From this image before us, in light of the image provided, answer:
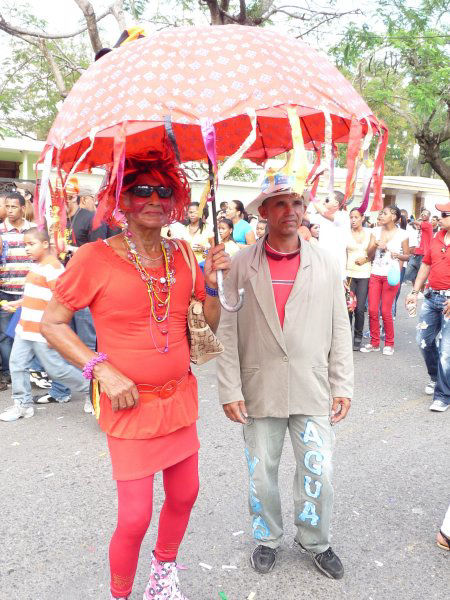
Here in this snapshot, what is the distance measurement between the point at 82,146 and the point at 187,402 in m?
1.15

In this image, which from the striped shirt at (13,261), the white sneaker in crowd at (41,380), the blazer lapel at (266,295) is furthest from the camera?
the white sneaker in crowd at (41,380)

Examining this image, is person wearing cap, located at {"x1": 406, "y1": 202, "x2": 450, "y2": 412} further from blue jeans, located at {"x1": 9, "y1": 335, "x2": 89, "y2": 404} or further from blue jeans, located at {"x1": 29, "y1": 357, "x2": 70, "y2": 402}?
blue jeans, located at {"x1": 29, "y1": 357, "x2": 70, "y2": 402}

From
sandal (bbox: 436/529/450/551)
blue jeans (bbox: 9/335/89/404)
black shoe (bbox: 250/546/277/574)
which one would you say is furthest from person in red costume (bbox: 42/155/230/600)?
blue jeans (bbox: 9/335/89/404)

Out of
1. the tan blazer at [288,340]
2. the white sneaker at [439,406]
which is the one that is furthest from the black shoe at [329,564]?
the white sneaker at [439,406]

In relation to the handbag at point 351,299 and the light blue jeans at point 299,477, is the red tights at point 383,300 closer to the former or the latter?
the handbag at point 351,299

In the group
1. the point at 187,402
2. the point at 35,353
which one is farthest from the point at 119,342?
the point at 35,353

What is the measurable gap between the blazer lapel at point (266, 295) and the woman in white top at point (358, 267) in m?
5.23

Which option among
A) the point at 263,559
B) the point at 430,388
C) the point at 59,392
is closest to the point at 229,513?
the point at 263,559

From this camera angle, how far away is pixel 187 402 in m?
2.49

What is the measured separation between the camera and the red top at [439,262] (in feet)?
18.2

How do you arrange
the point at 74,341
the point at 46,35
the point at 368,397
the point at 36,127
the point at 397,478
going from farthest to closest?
1. the point at 36,127
2. the point at 46,35
3. the point at 368,397
4. the point at 397,478
5. the point at 74,341

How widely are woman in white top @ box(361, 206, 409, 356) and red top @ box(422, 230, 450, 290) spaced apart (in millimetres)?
1902

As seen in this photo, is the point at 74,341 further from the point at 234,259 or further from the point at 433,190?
the point at 433,190

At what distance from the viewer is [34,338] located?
17.1 feet
